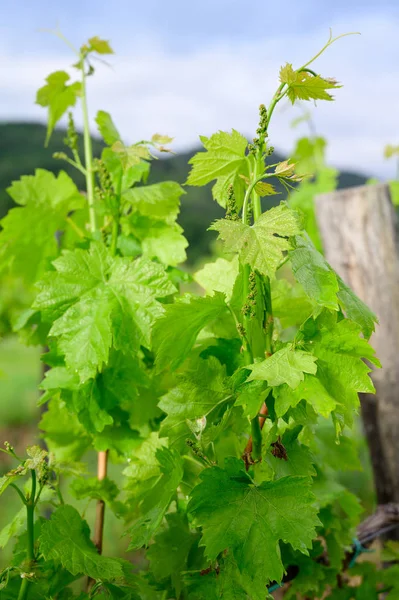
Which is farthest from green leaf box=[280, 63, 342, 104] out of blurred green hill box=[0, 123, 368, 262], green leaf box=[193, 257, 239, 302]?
blurred green hill box=[0, 123, 368, 262]

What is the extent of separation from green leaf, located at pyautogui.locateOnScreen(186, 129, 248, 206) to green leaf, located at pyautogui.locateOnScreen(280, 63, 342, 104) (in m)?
0.11

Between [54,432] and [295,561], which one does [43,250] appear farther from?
[295,561]

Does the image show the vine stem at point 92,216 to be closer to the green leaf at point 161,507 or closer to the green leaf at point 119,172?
the green leaf at point 119,172

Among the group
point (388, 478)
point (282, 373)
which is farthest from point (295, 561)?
point (388, 478)

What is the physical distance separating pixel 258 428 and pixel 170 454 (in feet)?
0.47

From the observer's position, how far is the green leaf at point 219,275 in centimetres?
112

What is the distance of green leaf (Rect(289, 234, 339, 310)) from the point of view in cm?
84

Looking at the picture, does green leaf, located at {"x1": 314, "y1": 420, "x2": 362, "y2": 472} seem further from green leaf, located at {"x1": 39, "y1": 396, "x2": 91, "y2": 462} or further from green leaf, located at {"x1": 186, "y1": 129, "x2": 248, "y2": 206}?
green leaf, located at {"x1": 186, "y1": 129, "x2": 248, "y2": 206}

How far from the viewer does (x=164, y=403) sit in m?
0.95

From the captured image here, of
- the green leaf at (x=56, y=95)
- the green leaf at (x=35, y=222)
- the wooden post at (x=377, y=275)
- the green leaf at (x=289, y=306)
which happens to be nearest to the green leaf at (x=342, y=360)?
the green leaf at (x=289, y=306)

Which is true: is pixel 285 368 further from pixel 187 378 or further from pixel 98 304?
pixel 98 304

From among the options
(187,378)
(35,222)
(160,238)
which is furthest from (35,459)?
(35,222)

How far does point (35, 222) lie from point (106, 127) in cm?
27

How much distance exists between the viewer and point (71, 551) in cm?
92
